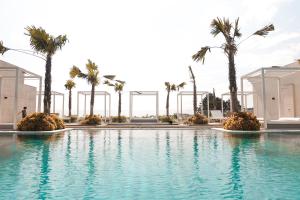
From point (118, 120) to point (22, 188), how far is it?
26.5 m

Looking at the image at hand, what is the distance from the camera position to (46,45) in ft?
60.7

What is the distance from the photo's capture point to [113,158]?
796cm

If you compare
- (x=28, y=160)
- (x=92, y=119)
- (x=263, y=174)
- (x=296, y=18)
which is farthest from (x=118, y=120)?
(x=263, y=174)

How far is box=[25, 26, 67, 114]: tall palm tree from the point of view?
18.3 metres

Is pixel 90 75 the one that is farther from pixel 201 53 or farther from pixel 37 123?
pixel 201 53

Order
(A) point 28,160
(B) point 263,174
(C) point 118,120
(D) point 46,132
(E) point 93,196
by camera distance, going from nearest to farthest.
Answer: (E) point 93,196 → (B) point 263,174 → (A) point 28,160 → (D) point 46,132 → (C) point 118,120

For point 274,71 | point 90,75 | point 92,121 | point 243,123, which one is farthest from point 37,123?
point 274,71

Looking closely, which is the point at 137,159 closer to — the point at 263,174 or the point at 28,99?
the point at 263,174

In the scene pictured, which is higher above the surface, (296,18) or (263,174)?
(296,18)

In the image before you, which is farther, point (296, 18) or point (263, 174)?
point (296, 18)

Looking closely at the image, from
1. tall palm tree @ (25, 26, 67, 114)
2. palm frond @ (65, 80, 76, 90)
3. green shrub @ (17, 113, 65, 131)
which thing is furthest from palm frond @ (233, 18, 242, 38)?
palm frond @ (65, 80, 76, 90)

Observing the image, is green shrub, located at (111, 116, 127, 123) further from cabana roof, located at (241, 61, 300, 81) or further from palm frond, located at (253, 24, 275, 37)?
palm frond, located at (253, 24, 275, 37)

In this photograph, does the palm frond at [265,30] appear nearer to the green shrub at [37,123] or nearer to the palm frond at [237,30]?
the palm frond at [237,30]

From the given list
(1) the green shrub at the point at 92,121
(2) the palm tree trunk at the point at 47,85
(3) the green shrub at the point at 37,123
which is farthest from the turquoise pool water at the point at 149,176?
(1) the green shrub at the point at 92,121
